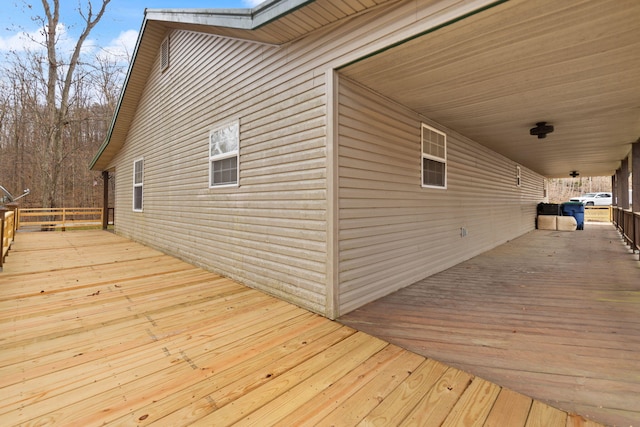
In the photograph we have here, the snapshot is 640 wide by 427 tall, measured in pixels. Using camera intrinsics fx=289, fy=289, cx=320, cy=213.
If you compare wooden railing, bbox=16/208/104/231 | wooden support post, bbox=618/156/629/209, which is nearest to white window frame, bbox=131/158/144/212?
wooden railing, bbox=16/208/104/231

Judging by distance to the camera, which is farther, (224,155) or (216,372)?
(224,155)

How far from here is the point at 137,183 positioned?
850 cm

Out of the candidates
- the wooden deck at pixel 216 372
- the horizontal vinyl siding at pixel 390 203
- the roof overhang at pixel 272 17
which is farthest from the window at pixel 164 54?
the horizontal vinyl siding at pixel 390 203

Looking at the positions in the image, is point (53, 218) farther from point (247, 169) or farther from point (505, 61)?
point (505, 61)

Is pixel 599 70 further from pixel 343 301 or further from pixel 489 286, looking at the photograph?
pixel 343 301

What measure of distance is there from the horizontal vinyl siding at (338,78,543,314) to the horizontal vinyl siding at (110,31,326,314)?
32cm

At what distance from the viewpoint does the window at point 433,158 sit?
4.59 metres

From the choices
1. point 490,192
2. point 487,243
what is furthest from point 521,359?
point 490,192

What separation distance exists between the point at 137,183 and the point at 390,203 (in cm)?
792

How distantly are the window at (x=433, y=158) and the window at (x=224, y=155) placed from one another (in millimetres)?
2902

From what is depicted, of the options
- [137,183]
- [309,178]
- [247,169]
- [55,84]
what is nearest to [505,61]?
[309,178]

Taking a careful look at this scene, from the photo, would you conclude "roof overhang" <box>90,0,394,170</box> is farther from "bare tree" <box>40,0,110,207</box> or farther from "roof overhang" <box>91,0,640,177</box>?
"bare tree" <box>40,0,110,207</box>

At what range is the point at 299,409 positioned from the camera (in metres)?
1.61

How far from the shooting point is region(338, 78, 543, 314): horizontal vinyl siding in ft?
10.2
